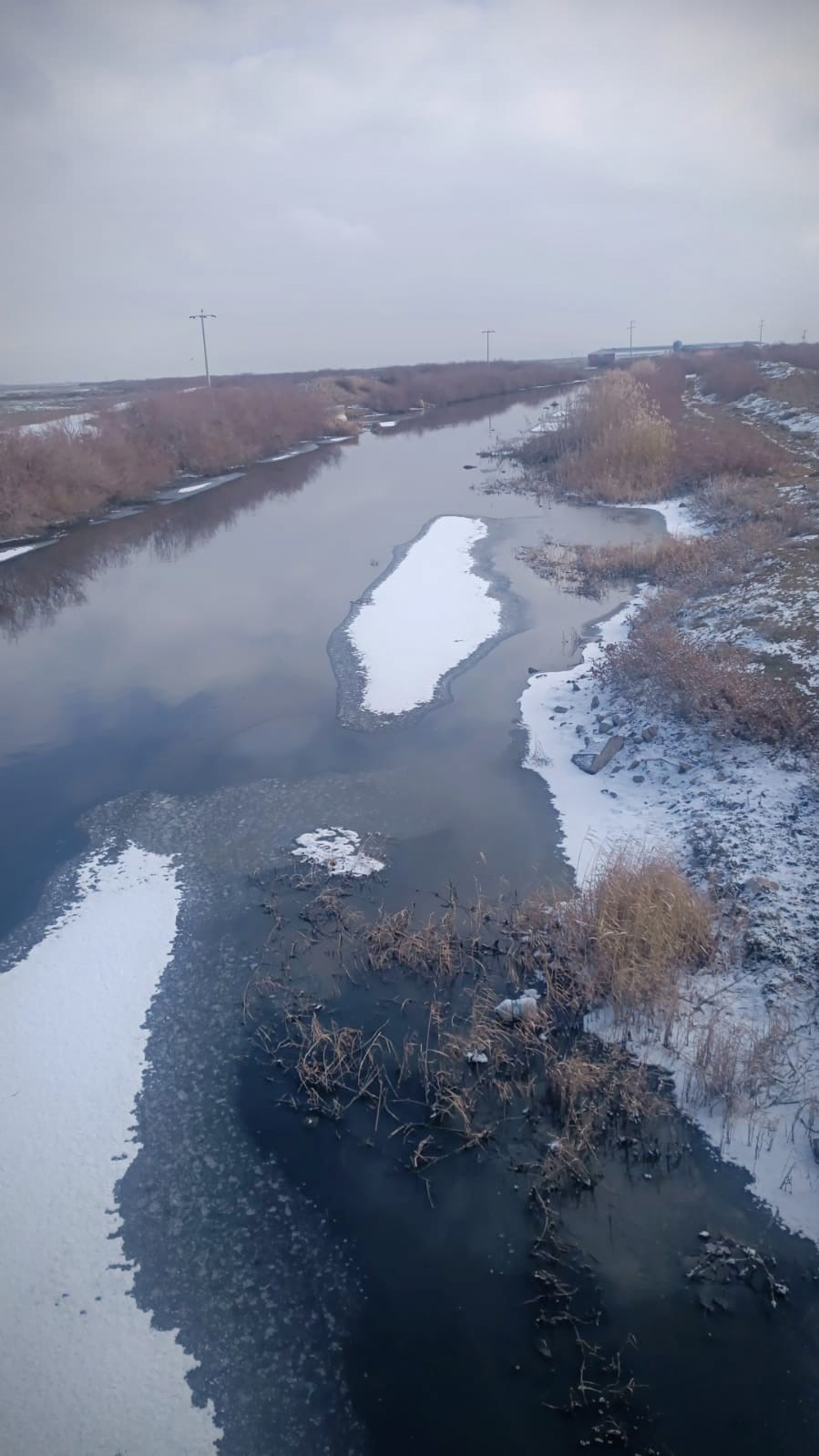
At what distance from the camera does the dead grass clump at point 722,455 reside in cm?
1881

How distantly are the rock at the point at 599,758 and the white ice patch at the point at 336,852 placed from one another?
7.79 feet

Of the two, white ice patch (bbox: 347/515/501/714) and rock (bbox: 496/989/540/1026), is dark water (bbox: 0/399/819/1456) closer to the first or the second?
white ice patch (bbox: 347/515/501/714)

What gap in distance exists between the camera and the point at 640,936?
5621 millimetres

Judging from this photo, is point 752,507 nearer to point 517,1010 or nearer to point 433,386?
point 517,1010

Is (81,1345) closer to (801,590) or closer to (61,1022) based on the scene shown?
(61,1022)

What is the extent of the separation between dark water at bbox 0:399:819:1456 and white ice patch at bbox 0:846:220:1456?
139 millimetres

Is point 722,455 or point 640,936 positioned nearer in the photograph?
point 640,936

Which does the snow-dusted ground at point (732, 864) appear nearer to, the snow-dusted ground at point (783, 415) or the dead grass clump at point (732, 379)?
the snow-dusted ground at point (783, 415)

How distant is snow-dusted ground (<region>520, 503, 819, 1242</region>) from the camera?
15.2ft

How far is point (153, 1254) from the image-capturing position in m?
4.21

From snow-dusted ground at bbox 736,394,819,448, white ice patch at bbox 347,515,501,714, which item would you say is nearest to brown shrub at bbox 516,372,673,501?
Answer: snow-dusted ground at bbox 736,394,819,448

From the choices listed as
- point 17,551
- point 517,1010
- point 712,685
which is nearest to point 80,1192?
point 517,1010

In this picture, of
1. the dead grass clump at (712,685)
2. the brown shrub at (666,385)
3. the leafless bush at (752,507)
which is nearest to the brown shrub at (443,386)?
the brown shrub at (666,385)

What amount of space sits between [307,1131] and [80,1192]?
1183 millimetres
